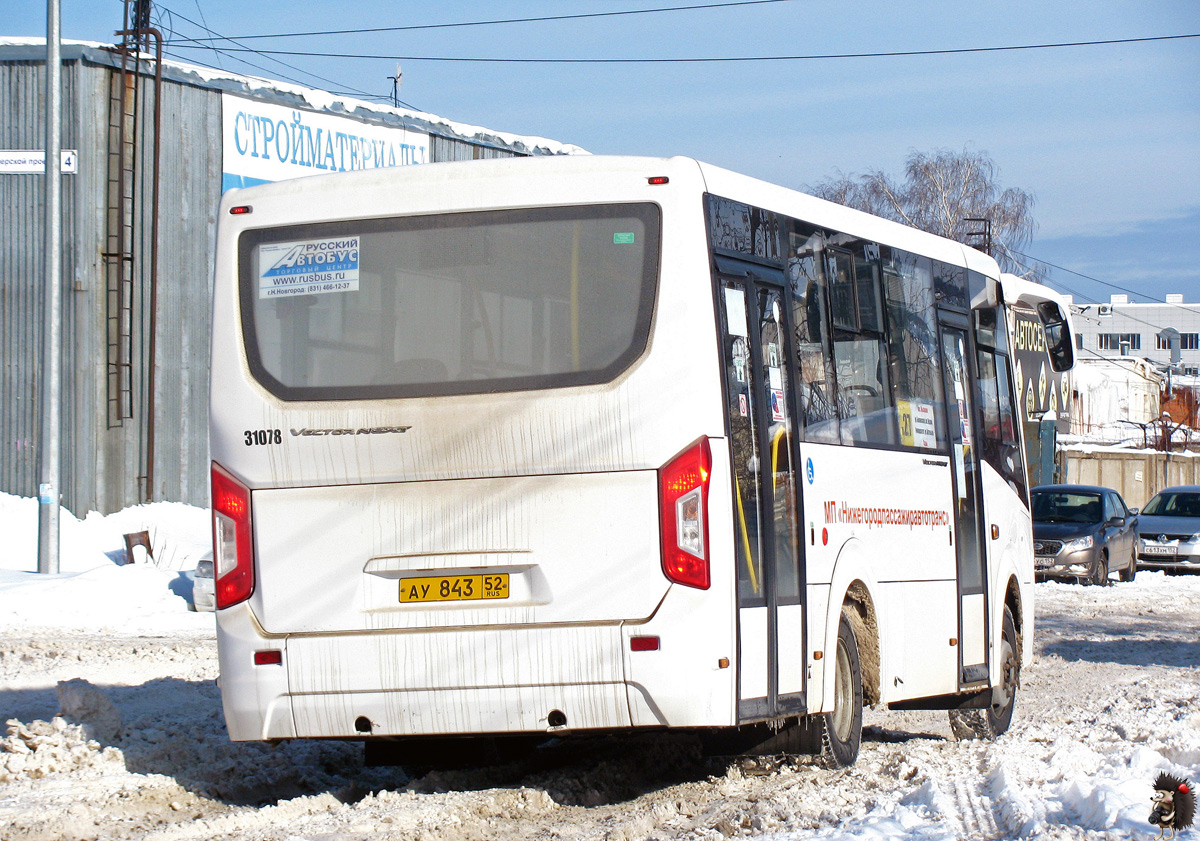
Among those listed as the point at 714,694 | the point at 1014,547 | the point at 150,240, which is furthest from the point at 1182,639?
the point at 150,240

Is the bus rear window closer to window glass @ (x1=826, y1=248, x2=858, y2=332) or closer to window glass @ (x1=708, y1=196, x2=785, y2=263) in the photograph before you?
window glass @ (x1=708, y1=196, x2=785, y2=263)

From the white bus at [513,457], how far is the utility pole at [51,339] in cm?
1357

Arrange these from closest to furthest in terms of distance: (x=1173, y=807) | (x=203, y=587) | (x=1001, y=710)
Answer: (x=1173, y=807), (x=1001, y=710), (x=203, y=587)

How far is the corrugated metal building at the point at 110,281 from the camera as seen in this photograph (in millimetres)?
24406

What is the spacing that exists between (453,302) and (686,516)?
140cm

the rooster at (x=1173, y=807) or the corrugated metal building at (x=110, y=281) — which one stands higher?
the corrugated metal building at (x=110, y=281)

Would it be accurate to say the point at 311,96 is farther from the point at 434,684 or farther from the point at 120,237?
the point at 434,684

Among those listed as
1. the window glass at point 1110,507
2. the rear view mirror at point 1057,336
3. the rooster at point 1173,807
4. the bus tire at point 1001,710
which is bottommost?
the bus tire at point 1001,710

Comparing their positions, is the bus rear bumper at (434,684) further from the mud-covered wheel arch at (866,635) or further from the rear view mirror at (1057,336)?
the rear view mirror at (1057,336)

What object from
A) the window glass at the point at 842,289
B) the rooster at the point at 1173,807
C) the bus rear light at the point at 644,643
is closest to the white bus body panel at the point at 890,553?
the window glass at the point at 842,289

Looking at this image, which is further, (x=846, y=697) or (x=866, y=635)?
(x=866, y=635)

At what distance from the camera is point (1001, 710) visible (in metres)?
9.94

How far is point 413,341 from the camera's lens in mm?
6438

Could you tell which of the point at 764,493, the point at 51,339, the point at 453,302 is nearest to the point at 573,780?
the point at 764,493
